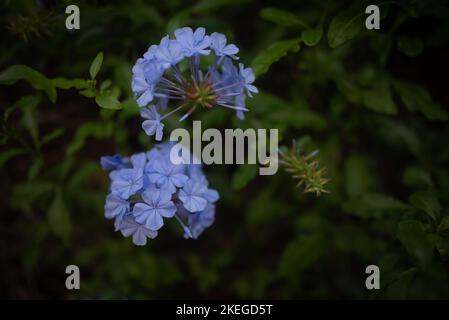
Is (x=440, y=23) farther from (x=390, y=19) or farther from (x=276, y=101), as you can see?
(x=276, y=101)

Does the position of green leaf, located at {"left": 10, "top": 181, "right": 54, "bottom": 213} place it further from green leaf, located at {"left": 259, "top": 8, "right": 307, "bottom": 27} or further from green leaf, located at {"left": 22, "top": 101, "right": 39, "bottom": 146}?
green leaf, located at {"left": 259, "top": 8, "right": 307, "bottom": 27}

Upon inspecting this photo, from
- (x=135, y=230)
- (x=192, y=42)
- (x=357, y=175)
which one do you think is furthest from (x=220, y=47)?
(x=357, y=175)

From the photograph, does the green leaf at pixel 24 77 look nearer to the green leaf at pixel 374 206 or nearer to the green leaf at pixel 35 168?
the green leaf at pixel 35 168

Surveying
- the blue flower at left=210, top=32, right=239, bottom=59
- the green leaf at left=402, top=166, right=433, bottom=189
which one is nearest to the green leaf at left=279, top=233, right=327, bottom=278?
the green leaf at left=402, top=166, right=433, bottom=189

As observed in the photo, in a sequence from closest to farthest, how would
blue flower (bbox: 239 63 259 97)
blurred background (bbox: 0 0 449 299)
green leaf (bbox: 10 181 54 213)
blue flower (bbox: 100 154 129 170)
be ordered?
1. blue flower (bbox: 239 63 259 97)
2. blue flower (bbox: 100 154 129 170)
3. blurred background (bbox: 0 0 449 299)
4. green leaf (bbox: 10 181 54 213)

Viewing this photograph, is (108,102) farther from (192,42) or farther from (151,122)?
(192,42)

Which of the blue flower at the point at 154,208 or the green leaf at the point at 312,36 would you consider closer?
the blue flower at the point at 154,208

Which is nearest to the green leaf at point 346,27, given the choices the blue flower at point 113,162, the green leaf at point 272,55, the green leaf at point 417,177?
the green leaf at point 272,55
